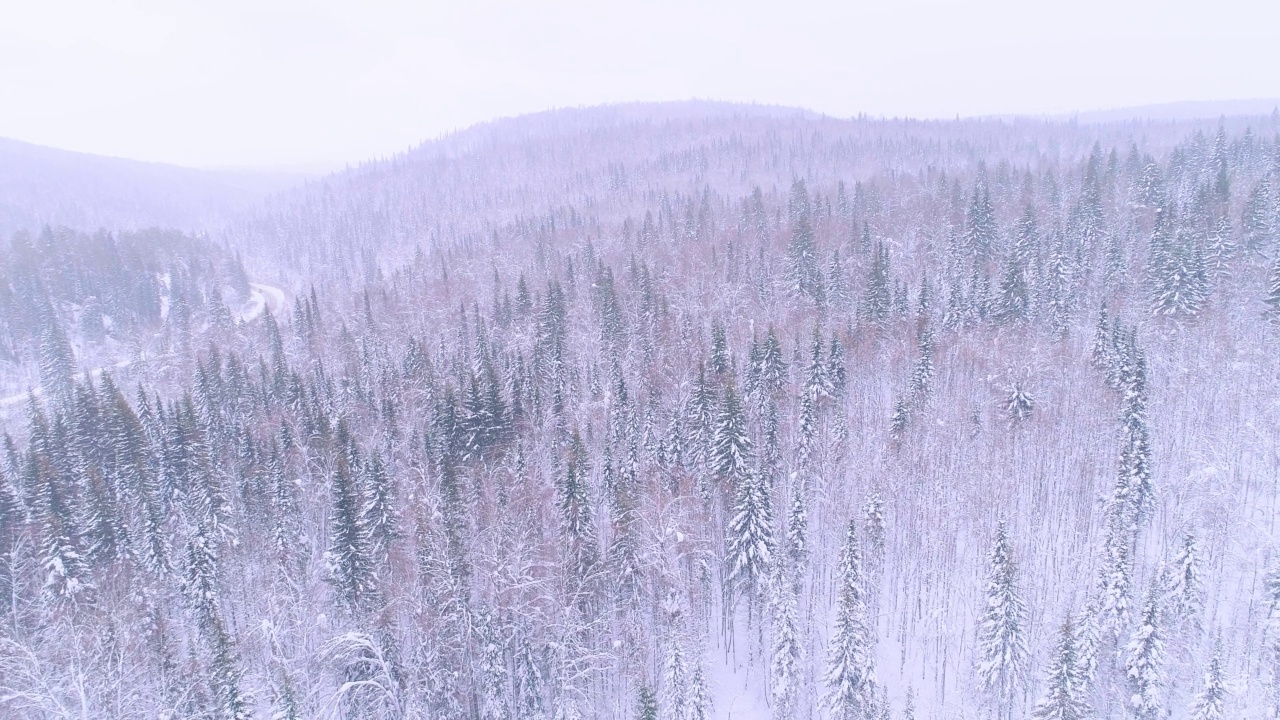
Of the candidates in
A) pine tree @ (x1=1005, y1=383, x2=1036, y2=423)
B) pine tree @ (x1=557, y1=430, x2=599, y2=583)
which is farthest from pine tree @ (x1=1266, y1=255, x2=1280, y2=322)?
pine tree @ (x1=557, y1=430, x2=599, y2=583)

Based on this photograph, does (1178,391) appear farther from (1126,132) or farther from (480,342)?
(1126,132)

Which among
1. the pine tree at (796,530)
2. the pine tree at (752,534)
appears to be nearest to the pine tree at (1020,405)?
the pine tree at (796,530)

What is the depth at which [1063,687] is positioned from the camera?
29562 mm

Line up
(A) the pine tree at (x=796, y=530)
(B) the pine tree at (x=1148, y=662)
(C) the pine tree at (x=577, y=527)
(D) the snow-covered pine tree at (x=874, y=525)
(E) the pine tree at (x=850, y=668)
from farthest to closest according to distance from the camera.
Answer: (D) the snow-covered pine tree at (x=874, y=525) < (A) the pine tree at (x=796, y=530) < (C) the pine tree at (x=577, y=527) < (E) the pine tree at (x=850, y=668) < (B) the pine tree at (x=1148, y=662)

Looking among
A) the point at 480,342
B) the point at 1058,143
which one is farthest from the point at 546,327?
the point at 1058,143

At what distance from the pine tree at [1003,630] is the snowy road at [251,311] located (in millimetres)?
81174

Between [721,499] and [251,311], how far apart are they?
10958 cm

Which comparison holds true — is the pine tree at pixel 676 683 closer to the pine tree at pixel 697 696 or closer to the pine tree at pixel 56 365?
the pine tree at pixel 697 696

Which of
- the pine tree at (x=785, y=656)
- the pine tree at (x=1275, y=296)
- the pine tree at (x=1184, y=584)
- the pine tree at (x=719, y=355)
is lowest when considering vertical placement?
the pine tree at (x=785, y=656)

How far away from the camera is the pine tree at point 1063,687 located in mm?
29516

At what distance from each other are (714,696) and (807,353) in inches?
1257

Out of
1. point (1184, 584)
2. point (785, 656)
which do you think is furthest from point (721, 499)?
point (1184, 584)

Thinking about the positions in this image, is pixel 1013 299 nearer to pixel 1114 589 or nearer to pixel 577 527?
pixel 1114 589

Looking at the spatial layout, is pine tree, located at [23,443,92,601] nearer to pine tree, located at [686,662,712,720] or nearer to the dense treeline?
pine tree, located at [686,662,712,720]
